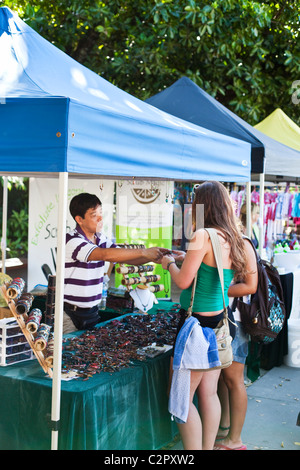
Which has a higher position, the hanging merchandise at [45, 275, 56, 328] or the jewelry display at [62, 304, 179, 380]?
the hanging merchandise at [45, 275, 56, 328]

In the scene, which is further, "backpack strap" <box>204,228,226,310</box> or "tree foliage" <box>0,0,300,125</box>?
"tree foliage" <box>0,0,300,125</box>

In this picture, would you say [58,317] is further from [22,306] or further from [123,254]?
[123,254]

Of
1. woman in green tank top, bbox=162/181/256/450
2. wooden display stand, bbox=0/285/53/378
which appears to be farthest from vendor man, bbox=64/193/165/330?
wooden display stand, bbox=0/285/53/378

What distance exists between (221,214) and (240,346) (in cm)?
107

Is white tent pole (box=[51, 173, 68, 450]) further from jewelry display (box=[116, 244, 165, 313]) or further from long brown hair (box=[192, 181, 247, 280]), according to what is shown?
jewelry display (box=[116, 244, 165, 313])

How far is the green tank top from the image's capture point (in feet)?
8.78

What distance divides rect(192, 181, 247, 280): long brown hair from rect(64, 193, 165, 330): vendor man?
72 cm

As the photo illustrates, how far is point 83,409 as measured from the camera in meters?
2.48

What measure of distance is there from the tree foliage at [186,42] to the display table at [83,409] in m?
6.86

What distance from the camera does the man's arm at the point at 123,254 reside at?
3264 millimetres

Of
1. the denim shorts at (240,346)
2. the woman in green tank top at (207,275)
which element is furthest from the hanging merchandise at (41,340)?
the denim shorts at (240,346)

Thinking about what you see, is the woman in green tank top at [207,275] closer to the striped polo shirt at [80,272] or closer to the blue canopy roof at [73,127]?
the blue canopy roof at [73,127]

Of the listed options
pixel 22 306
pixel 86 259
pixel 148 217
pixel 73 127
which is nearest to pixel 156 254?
pixel 86 259

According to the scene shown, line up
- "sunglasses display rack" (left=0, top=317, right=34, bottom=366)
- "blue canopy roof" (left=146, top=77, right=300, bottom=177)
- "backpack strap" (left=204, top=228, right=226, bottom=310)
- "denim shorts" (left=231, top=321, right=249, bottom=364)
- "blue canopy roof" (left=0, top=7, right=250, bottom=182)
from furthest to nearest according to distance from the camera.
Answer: "blue canopy roof" (left=146, top=77, right=300, bottom=177) < "denim shorts" (left=231, top=321, right=249, bottom=364) < "sunglasses display rack" (left=0, top=317, right=34, bottom=366) < "backpack strap" (left=204, top=228, right=226, bottom=310) < "blue canopy roof" (left=0, top=7, right=250, bottom=182)
